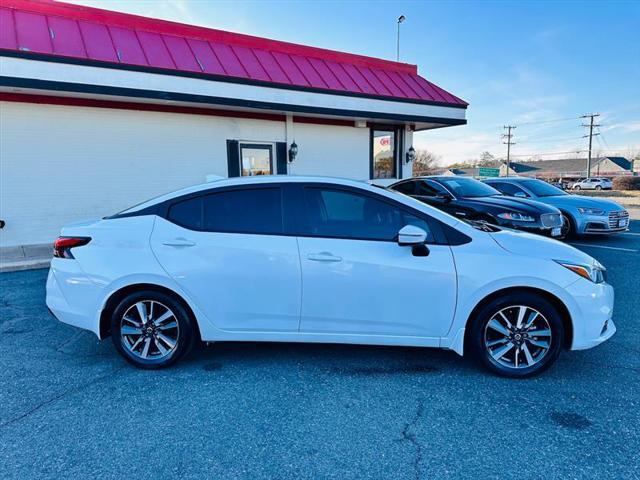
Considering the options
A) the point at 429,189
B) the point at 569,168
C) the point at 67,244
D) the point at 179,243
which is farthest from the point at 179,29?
the point at 569,168

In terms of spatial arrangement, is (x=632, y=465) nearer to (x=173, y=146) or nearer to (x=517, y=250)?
(x=517, y=250)

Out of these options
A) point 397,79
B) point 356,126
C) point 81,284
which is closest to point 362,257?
point 81,284

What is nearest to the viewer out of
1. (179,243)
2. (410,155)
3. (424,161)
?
(179,243)

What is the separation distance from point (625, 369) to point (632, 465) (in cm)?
137

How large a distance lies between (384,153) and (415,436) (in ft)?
35.3

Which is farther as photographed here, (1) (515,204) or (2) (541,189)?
(2) (541,189)

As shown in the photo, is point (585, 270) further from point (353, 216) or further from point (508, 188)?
point (508, 188)

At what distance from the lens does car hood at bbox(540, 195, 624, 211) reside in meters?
8.95

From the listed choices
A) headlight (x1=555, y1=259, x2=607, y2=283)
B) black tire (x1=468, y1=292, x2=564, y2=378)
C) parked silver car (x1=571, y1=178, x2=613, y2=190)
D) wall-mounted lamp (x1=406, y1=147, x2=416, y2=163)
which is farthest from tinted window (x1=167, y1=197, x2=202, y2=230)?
parked silver car (x1=571, y1=178, x2=613, y2=190)

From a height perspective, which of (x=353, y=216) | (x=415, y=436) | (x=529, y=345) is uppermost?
(x=353, y=216)

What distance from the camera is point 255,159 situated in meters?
10.5

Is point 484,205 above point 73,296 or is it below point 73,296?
above

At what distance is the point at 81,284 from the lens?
3305 mm

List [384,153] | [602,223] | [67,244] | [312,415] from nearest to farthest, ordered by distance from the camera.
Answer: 1. [312,415]
2. [67,244]
3. [602,223]
4. [384,153]
